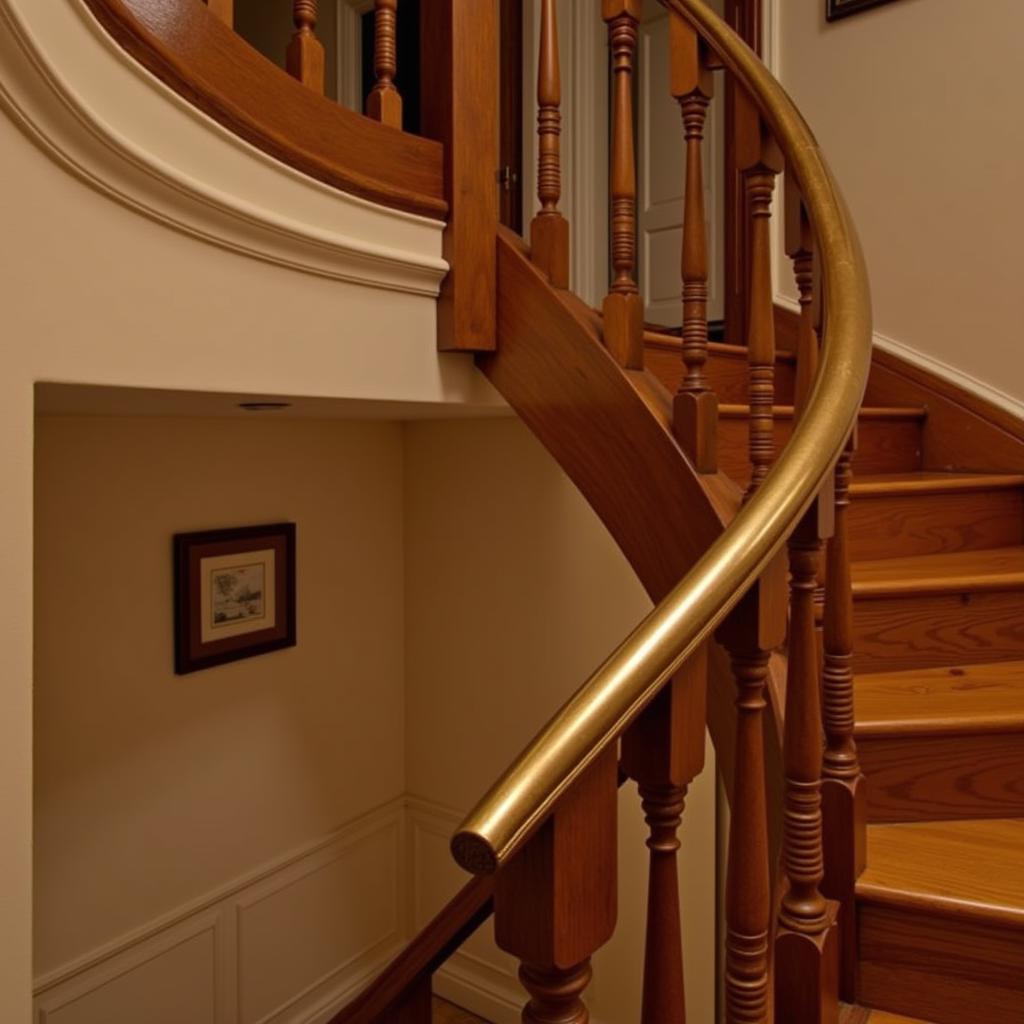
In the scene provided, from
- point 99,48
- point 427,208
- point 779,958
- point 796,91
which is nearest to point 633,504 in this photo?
point 427,208

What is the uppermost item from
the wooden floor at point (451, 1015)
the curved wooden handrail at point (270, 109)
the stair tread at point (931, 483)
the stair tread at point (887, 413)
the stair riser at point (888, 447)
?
the curved wooden handrail at point (270, 109)

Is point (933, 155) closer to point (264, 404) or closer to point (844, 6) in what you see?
point (844, 6)

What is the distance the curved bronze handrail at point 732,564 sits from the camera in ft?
2.01

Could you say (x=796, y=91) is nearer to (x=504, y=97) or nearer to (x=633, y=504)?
(x=504, y=97)

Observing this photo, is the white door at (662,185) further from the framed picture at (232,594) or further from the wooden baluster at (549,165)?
the wooden baluster at (549,165)

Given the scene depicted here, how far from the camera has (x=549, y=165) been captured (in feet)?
5.47

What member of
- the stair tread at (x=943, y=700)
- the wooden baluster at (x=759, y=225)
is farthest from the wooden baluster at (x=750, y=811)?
the stair tread at (x=943, y=700)

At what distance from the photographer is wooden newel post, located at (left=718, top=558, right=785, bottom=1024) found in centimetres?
87

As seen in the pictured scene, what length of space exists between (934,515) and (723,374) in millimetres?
625

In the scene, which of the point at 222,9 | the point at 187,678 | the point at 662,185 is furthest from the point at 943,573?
the point at 662,185

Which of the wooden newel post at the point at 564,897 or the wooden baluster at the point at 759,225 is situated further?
the wooden baluster at the point at 759,225

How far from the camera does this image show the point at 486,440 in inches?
123

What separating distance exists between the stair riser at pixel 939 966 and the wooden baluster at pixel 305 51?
150 cm

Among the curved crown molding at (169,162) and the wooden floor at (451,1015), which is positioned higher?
the curved crown molding at (169,162)
